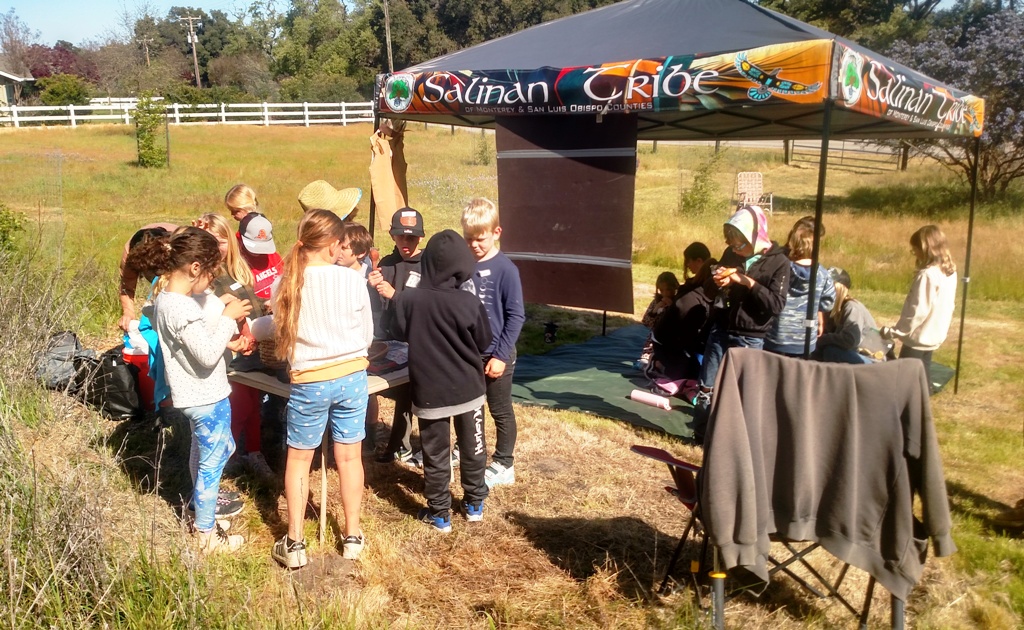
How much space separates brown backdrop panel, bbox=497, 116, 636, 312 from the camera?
5.50m

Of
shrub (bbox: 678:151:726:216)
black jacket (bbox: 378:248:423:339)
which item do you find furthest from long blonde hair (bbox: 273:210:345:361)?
shrub (bbox: 678:151:726:216)

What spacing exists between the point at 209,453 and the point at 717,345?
316 centimetres

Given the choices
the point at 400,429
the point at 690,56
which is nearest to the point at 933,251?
the point at 690,56

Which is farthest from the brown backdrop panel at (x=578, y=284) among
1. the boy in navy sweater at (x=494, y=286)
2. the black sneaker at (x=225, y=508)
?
the black sneaker at (x=225, y=508)

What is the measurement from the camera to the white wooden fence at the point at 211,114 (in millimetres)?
29766

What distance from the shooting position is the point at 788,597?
3.07 meters

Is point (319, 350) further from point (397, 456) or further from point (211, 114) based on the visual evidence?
point (211, 114)

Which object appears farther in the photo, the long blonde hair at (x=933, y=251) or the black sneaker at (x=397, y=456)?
the long blonde hair at (x=933, y=251)

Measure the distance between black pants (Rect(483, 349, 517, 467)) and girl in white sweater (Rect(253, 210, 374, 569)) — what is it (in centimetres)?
82

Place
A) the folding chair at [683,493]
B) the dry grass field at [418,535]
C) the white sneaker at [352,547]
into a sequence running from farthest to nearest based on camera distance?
1. the white sneaker at [352,547]
2. the folding chair at [683,493]
3. the dry grass field at [418,535]

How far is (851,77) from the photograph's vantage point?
3918mm

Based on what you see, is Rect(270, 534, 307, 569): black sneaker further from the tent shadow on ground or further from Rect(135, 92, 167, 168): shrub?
Rect(135, 92, 167, 168): shrub

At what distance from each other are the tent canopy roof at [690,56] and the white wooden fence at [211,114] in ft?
92.1

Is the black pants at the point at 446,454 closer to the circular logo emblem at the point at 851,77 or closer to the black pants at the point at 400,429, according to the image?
the black pants at the point at 400,429
